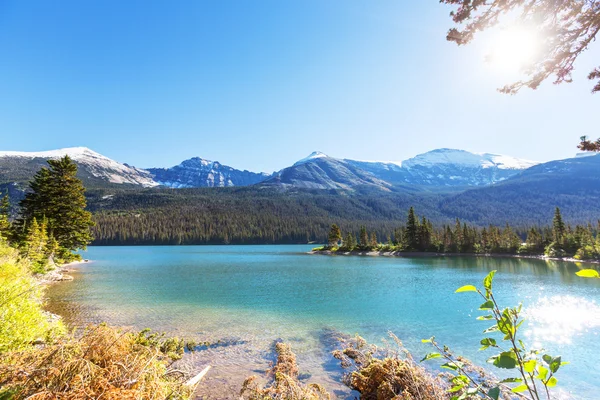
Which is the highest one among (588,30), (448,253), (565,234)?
(588,30)

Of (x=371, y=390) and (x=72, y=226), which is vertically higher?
(x=72, y=226)

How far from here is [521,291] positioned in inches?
1216

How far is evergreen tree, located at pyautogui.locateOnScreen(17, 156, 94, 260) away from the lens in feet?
131

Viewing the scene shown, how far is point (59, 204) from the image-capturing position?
1609 inches

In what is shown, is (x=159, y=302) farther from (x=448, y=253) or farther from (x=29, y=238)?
(x=448, y=253)

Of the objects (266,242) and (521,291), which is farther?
(266,242)

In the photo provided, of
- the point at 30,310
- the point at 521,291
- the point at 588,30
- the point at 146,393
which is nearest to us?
the point at 146,393

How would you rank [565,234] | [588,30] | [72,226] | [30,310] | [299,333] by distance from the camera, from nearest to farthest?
[588,30] < [30,310] < [299,333] < [72,226] < [565,234]

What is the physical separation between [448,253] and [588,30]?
97.2 meters

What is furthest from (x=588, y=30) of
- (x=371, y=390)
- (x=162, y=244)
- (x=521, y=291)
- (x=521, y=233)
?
(x=162, y=244)

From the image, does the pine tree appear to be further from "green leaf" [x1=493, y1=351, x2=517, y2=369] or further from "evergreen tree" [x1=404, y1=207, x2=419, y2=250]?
"evergreen tree" [x1=404, y1=207, x2=419, y2=250]

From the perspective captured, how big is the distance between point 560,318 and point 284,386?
22.4 metres

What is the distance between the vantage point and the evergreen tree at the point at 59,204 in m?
40.0

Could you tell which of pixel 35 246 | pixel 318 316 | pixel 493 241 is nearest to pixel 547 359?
pixel 318 316
